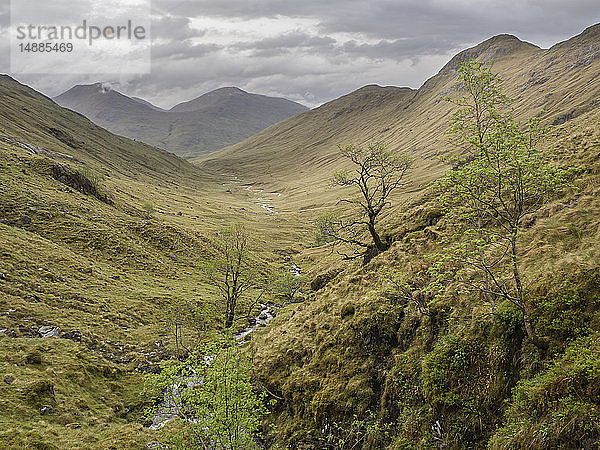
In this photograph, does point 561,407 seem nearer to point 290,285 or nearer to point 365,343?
point 365,343

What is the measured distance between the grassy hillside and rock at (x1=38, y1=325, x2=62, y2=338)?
59 cm

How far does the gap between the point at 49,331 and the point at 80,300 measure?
971cm

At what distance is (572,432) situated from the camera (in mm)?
12445

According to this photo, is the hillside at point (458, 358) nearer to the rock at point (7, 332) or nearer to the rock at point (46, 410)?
the rock at point (46, 410)

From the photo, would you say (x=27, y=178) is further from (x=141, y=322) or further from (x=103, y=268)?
(x=141, y=322)

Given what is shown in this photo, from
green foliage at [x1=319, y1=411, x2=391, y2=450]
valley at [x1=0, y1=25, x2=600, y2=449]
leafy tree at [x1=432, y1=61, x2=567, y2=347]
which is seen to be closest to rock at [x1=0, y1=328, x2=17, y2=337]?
valley at [x1=0, y1=25, x2=600, y2=449]

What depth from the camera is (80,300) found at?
161ft

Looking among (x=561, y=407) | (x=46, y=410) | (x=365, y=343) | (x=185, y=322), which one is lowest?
(x=185, y=322)

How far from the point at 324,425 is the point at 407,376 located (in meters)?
6.71

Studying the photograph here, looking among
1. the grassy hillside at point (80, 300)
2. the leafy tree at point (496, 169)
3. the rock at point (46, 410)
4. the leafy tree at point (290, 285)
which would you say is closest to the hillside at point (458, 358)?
the leafy tree at point (496, 169)

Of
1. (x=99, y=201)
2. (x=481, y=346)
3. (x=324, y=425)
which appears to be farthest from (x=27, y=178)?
(x=481, y=346)

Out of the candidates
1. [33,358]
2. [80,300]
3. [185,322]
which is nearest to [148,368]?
[33,358]

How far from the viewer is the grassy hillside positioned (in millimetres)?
29172

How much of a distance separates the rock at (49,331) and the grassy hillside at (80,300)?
0.59m
